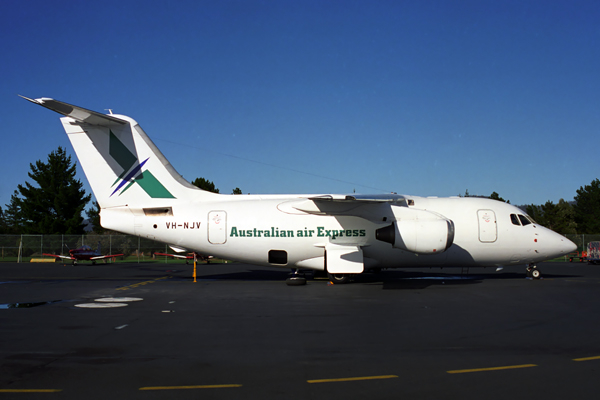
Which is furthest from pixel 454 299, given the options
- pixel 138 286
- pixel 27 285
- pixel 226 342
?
pixel 27 285

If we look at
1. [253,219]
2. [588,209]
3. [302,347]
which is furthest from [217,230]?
[588,209]

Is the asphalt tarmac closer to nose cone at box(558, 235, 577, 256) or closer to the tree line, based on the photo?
nose cone at box(558, 235, 577, 256)

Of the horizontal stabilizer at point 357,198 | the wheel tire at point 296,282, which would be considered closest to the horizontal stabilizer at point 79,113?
the horizontal stabilizer at point 357,198

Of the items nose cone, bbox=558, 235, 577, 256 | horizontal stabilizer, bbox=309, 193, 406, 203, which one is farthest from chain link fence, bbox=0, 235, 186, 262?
nose cone, bbox=558, 235, 577, 256

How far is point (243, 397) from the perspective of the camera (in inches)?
208

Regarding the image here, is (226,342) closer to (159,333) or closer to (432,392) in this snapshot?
(159,333)

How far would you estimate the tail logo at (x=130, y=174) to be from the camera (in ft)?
61.8

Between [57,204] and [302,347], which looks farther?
[57,204]

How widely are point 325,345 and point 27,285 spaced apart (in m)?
16.0

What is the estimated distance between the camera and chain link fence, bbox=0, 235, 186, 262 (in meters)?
43.2

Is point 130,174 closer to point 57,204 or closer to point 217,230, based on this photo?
point 217,230

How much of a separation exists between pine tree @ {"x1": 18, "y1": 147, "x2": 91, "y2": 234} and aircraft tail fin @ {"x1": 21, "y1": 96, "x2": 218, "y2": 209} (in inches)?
1797

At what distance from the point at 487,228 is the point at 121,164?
1651cm

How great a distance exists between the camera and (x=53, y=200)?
61.6 metres
